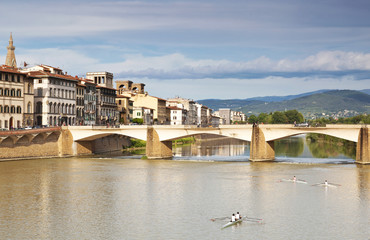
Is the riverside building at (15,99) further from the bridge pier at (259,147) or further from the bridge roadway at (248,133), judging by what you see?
the bridge pier at (259,147)

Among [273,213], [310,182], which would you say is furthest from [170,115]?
[273,213]

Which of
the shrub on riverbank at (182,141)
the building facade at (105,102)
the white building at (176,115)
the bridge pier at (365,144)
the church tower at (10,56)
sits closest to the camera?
the bridge pier at (365,144)

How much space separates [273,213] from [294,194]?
9306mm

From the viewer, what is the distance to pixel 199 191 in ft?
171

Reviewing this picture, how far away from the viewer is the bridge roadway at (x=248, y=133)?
250ft

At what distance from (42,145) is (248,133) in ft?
107

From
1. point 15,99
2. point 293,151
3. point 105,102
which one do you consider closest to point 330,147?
point 293,151

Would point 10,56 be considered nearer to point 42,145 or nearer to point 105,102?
point 105,102

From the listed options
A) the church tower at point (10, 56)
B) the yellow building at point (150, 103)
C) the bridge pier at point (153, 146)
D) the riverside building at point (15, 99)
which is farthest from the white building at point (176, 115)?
the bridge pier at point (153, 146)

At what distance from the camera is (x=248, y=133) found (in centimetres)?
8269

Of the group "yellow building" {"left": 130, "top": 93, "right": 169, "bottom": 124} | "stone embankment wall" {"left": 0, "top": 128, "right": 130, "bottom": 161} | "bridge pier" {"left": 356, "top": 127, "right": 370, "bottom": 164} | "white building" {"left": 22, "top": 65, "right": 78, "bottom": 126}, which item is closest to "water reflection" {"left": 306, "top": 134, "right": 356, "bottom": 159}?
"bridge pier" {"left": 356, "top": 127, "right": 370, "bottom": 164}

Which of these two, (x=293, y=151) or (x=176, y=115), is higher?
(x=176, y=115)

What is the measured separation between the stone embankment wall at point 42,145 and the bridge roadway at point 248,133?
68.6 inches

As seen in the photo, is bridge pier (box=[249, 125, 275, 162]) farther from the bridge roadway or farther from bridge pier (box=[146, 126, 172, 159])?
bridge pier (box=[146, 126, 172, 159])
